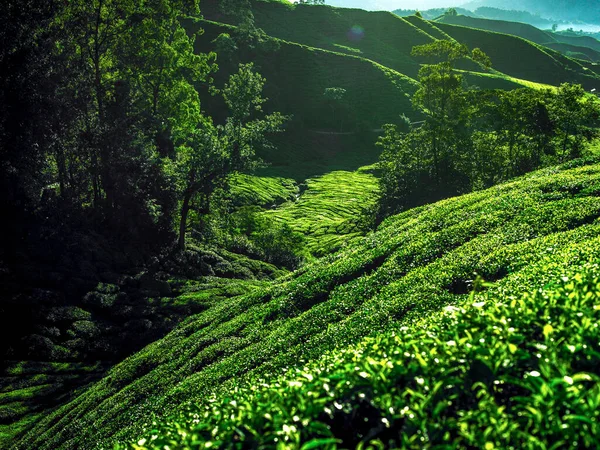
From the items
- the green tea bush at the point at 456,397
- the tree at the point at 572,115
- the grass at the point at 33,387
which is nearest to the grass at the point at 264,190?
the tree at the point at 572,115

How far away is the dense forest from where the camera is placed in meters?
4.96

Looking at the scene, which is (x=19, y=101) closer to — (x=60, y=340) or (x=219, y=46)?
(x=60, y=340)

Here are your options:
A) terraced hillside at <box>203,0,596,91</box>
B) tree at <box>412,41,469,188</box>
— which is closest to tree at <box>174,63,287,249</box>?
tree at <box>412,41,469,188</box>

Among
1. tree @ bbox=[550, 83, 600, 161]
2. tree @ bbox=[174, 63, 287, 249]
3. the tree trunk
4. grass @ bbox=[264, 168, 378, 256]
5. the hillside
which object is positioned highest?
the hillside

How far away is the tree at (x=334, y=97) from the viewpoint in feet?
443

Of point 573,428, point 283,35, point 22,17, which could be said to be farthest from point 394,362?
point 283,35

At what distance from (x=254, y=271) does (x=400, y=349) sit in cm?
4219

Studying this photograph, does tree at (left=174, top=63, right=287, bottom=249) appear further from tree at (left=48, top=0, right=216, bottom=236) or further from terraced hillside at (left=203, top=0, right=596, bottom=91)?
terraced hillside at (left=203, top=0, right=596, bottom=91)

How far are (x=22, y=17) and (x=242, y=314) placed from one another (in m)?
29.3

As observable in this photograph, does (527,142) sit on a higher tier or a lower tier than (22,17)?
lower

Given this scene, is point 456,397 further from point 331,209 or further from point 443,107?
point 331,209

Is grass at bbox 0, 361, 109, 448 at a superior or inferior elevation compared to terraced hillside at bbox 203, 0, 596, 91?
inferior

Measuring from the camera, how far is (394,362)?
17.6 ft

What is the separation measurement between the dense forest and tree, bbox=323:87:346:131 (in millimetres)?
60843
